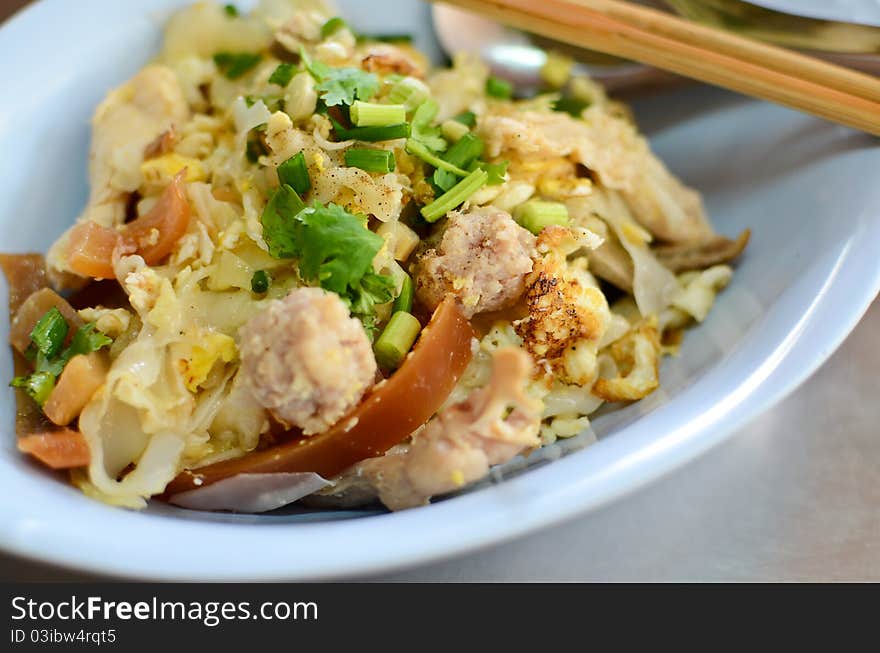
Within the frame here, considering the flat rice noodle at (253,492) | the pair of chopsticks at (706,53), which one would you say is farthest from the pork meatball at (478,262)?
the pair of chopsticks at (706,53)

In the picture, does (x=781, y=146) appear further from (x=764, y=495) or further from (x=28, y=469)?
(x=28, y=469)

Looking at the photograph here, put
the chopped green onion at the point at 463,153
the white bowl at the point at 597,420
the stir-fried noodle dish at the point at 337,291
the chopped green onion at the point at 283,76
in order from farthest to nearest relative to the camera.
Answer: the chopped green onion at the point at 283,76 → the chopped green onion at the point at 463,153 → the stir-fried noodle dish at the point at 337,291 → the white bowl at the point at 597,420

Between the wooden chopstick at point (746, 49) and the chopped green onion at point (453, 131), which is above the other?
the chopped green onion at point (453, 131)

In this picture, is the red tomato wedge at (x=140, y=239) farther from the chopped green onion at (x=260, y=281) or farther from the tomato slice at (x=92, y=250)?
the chopped green onion at (x=260, y=281)

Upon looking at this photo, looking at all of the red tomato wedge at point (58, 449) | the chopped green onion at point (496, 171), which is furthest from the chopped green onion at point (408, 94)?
the red tomato wedge at point (58, 449)

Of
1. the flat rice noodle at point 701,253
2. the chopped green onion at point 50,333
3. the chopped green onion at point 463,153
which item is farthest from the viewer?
the flat rice noodle at point 701,253

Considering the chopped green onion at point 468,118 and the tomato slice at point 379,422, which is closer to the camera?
the tomato slice at point 379,422

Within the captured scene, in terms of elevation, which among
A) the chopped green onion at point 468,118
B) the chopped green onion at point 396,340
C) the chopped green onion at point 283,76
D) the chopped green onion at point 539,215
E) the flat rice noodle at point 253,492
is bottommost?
the flat rice noodle at point 253,492
